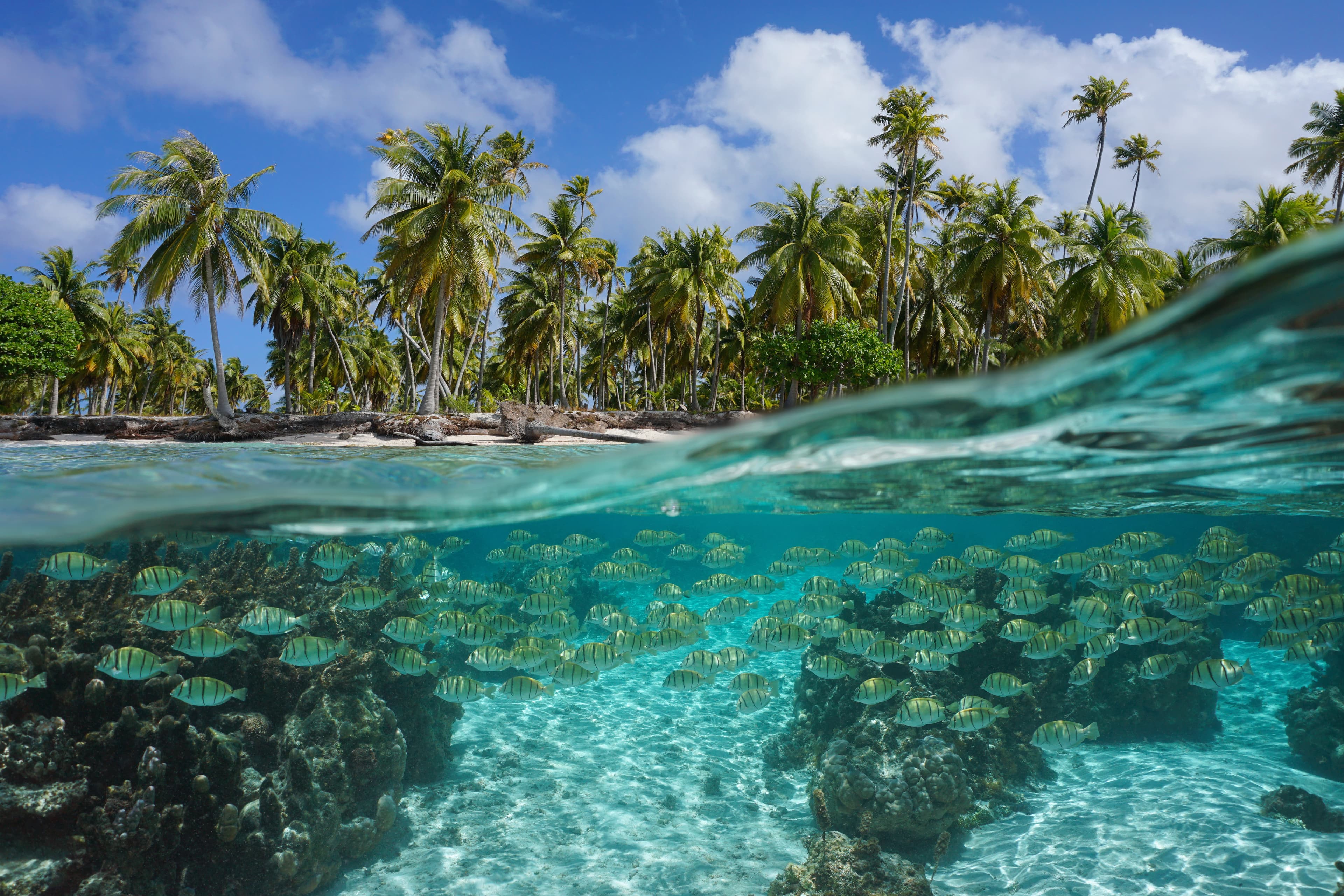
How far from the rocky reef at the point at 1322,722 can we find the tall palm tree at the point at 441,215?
980 inches

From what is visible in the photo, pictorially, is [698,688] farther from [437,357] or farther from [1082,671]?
[437,357]

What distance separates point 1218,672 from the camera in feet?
23.0

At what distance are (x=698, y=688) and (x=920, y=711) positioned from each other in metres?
3.11

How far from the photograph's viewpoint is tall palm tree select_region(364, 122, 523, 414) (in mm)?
28000

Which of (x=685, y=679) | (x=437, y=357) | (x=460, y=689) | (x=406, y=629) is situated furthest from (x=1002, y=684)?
(x=437, y=357)

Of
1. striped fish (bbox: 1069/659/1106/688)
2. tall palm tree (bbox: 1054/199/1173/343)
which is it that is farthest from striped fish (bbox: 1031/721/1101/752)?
tall palm tree (bbox: 1054/199/1173/343)

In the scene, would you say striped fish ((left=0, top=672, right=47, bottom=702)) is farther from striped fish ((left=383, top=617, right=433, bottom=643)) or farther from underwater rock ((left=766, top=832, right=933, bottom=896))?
underwater rock ((left=766, top=832, right=933, bottom=896))

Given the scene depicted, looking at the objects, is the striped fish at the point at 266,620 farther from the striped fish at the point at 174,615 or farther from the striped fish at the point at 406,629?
the striped fish at the point at 406,629

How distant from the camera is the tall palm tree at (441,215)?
28.0 m

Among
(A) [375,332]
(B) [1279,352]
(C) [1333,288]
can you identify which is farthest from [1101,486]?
(A) [375,332]

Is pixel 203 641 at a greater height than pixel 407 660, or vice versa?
pixel 203 641

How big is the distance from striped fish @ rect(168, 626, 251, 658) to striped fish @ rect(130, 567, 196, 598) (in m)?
0.50

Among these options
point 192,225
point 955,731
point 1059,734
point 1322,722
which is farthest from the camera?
point 192,225

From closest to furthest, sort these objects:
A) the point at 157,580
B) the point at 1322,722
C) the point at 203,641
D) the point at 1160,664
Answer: the point at 203,641
the point at 157,580
the point at 1160,664
the point at 1322,722
